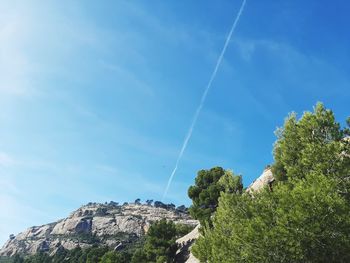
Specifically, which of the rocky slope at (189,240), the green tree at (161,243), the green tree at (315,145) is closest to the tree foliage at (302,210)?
the green tree at (315,145)

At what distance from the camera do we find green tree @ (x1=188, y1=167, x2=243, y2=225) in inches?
2635

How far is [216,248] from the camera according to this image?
36062 mm

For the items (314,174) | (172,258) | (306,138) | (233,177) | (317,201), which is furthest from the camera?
(172,258)

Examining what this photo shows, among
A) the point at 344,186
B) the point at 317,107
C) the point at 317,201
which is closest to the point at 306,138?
the point at 317,107

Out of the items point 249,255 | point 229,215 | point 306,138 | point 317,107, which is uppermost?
point 317,107

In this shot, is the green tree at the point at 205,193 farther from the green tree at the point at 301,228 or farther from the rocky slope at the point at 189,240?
the green tree at the point at 301,228

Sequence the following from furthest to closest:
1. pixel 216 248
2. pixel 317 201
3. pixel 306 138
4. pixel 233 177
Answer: pixel 233 177, pixel 216 248, pixel 306 138, pixel 317 201

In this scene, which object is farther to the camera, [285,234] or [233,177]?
[233,177]

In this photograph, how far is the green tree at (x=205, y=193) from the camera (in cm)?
6694

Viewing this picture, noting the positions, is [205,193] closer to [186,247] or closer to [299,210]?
[186,247]

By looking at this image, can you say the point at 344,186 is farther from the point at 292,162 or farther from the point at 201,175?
the point at 201,175

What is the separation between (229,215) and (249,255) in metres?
8.80

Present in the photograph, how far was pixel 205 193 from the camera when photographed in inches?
2712

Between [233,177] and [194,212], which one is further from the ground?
[194,212]
